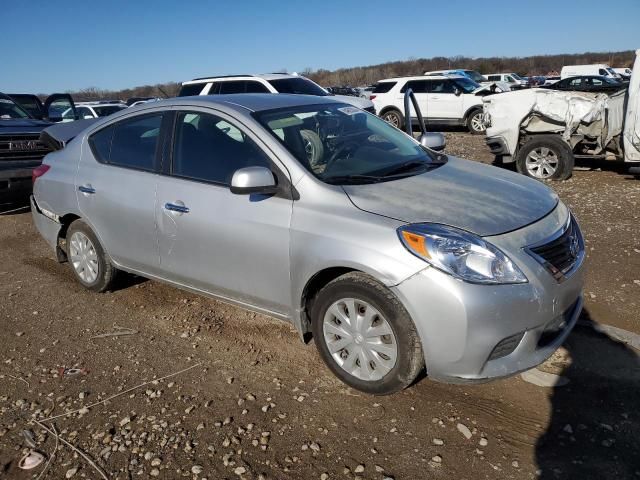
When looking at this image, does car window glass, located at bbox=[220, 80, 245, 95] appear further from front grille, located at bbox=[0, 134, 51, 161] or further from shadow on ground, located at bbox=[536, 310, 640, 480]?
shadow on ground, located at bbox=[536, 310, 640, 480]

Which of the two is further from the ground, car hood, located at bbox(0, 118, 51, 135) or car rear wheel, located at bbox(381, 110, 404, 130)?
car hood, located at bbox(0, 118, 51, 135)

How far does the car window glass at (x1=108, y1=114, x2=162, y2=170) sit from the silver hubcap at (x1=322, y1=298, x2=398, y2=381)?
1870 mm

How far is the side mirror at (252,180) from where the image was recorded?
305 cm

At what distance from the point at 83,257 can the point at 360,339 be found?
2911 millimetres

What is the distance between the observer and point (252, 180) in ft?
10.0

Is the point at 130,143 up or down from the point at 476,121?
up

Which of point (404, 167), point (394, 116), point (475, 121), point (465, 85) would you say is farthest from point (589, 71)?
point (404, 167)

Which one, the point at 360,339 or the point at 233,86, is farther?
the point at 233,86

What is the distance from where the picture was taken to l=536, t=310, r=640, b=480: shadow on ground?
2.45 m

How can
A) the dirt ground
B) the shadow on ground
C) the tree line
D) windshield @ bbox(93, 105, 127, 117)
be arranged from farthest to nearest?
the tree line < windshield @ bbox(93, 105, 127, 117) < the dirt ground < the shadow on ground

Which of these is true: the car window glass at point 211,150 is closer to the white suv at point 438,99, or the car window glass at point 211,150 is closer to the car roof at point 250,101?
the car roof at point 250,101

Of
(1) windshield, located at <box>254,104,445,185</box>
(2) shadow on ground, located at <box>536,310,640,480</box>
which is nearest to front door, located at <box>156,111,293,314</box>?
(1) windshield, located at <box>254,104,445,185</box>

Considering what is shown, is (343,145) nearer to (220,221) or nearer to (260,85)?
(220,221)

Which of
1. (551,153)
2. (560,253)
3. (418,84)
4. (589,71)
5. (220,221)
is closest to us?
(560,253)
